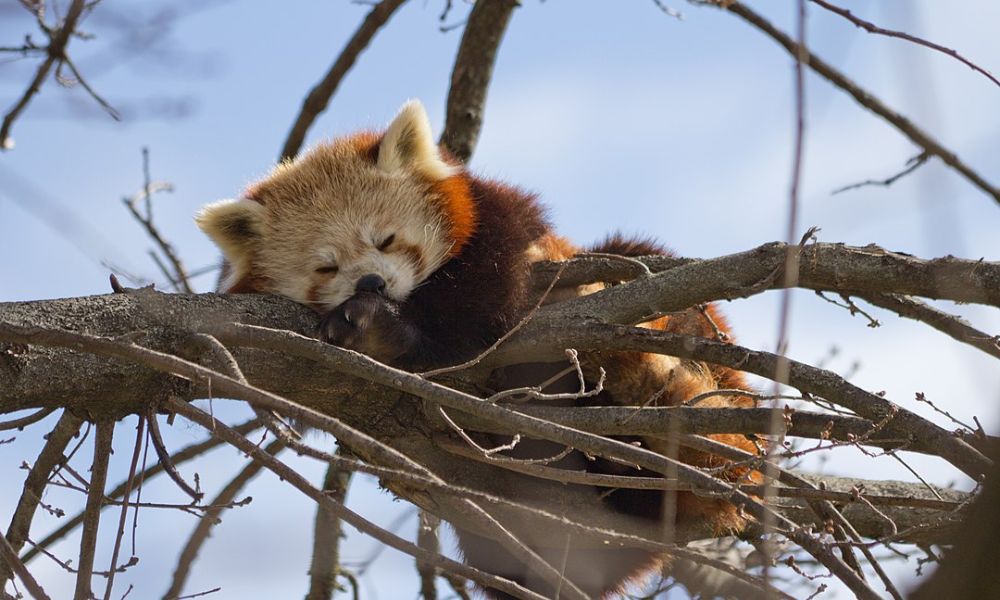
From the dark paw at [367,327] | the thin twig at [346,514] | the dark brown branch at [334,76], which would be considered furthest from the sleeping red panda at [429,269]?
the thin twig at [346,514]

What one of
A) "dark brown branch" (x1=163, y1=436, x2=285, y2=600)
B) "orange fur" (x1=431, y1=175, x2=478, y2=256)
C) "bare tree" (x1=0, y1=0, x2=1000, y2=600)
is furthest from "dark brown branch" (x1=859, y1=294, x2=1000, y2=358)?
"dark brown branch" (x1=163, y1=436, x2=285, y2=600)

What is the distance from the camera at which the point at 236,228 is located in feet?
15.4

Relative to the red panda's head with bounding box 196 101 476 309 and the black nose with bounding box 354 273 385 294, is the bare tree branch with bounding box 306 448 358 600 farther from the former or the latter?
the black nose with bounding box 354 273 385 294

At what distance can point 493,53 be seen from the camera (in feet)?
19.7

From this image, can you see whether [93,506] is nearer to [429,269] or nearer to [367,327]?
[367,327]

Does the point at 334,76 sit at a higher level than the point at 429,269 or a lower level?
higher

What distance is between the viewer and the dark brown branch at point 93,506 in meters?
2.78

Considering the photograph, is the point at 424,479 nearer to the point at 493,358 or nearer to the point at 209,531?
the point at 493,358

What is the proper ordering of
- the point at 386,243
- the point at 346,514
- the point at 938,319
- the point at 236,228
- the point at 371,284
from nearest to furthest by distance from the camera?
the point at 346,514, the point at 938,319, the point at 371,284, the point at 386,243, the point at 236,228

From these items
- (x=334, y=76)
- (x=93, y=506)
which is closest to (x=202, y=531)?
(x=93, y=506)

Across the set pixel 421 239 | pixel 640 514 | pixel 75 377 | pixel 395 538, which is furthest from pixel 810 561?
pixel 75 377

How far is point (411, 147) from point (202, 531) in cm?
200

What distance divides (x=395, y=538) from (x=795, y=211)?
4.12ft

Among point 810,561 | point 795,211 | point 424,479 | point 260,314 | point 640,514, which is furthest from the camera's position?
point 810,561
